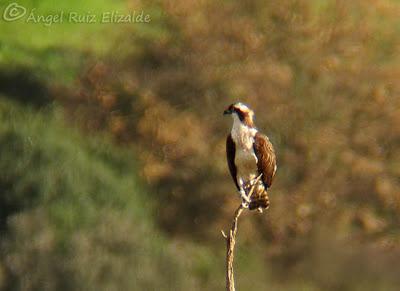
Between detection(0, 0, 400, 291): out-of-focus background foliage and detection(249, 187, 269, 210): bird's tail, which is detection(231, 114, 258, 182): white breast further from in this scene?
detection(0, 0, 400, 291): out-of-focus background foliage

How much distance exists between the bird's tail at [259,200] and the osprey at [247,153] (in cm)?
17

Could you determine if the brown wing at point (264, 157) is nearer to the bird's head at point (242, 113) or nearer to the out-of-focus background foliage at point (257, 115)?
the bird's head at point (242, 113)

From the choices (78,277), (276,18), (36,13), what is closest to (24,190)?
(78,277)

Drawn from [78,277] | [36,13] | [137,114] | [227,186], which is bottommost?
[78,277]

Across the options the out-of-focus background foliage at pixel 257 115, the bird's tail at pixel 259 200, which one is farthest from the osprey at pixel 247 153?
the out-of-focus background foliage at pixel 257 115

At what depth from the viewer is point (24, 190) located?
18.6m

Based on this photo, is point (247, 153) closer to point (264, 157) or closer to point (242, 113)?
point (264, 157)

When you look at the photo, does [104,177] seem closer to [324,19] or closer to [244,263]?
[244,263]

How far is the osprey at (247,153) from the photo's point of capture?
30.3 feet

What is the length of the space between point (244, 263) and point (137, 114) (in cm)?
413

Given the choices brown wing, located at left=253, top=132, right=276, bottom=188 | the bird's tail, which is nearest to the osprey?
brown wing, located at left=253, top=132, right=276, bottom=188

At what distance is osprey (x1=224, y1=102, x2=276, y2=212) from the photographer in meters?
9.24

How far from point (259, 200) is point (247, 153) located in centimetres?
50

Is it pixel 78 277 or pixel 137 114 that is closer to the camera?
pixel 78 277
